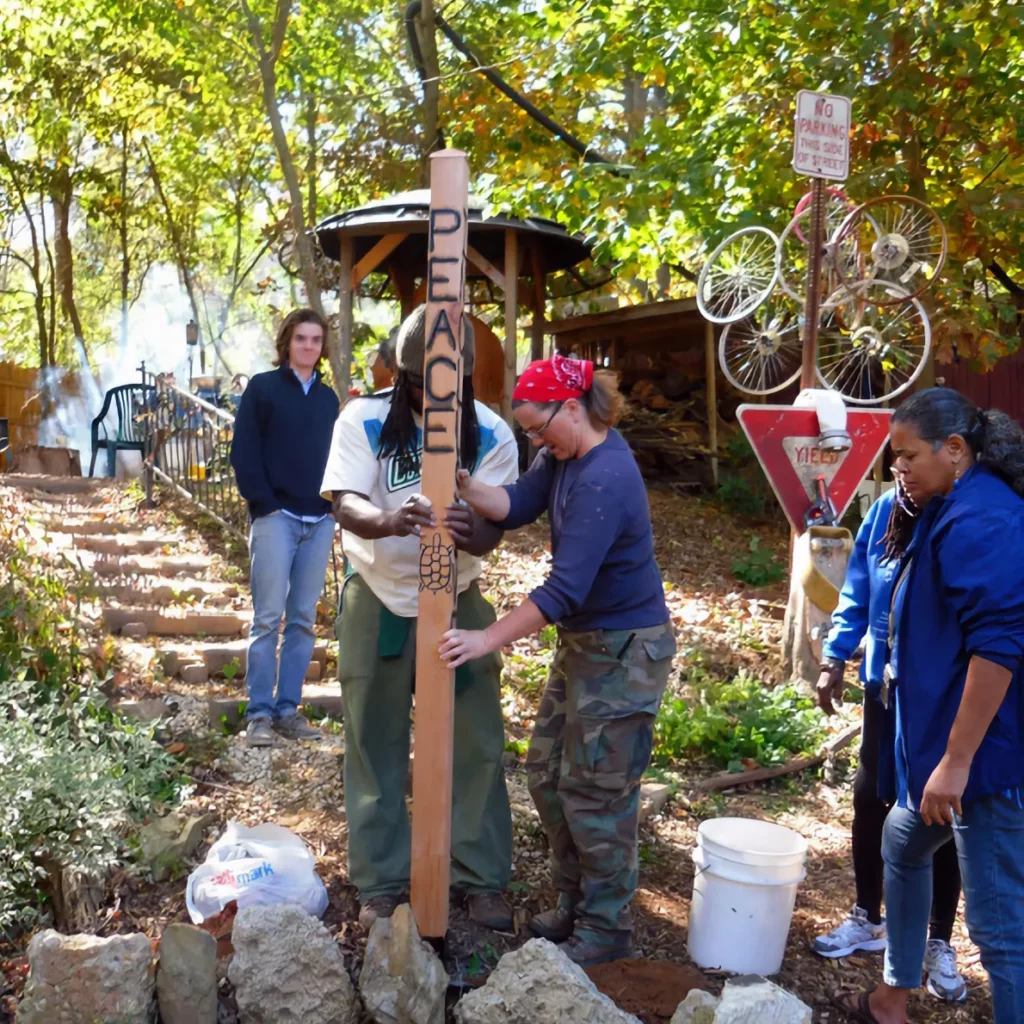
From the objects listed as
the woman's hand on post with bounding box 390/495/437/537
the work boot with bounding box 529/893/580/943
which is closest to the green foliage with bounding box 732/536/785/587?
the work boot with bounding box 529/893/580/943

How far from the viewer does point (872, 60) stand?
8.24 meters

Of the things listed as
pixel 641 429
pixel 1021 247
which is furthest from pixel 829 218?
pixel 641 429

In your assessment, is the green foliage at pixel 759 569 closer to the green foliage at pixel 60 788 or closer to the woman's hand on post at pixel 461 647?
the green foliage at pixel 60 788

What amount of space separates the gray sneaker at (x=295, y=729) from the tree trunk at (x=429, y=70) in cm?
766

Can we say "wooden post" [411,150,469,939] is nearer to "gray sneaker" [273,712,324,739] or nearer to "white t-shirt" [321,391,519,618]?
"white t-shirt" [321,391,519,618]

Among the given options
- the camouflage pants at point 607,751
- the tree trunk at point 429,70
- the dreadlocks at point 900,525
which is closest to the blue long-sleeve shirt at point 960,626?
the dreadlocks at point 900,525

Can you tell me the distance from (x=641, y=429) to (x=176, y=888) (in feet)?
29.0

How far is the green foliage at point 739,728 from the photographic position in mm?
5527

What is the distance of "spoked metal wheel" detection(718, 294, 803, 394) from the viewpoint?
8766 millimetres

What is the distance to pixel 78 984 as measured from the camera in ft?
8.72

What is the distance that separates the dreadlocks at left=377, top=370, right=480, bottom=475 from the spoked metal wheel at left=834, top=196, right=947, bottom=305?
15.6ft

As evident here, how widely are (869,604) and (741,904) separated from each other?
1045 mm

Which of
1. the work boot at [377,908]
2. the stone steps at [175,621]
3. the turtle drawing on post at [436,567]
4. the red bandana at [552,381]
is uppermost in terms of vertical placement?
the red bandana at [552,381]

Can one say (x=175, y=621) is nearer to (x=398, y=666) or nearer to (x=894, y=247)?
(x=398, y=666)
